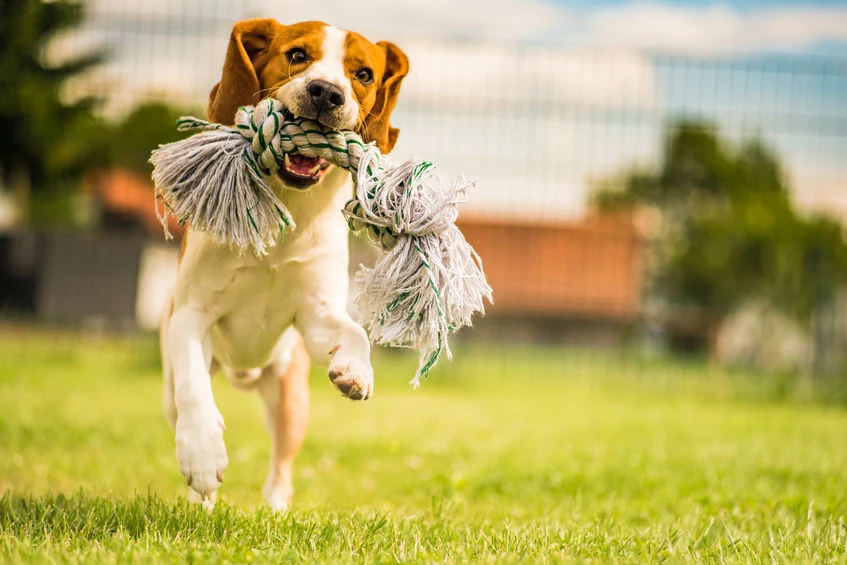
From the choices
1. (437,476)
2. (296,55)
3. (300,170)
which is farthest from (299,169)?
(437,476)

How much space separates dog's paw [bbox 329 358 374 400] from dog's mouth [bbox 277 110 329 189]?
0.59 metres

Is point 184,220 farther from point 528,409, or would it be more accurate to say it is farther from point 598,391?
point 598,391

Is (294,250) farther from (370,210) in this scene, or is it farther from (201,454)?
(201,454)

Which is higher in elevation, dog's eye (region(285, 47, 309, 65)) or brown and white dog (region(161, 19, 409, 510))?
dog's eye (region(285, 47, 309, 65))

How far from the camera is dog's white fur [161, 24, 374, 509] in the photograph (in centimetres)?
280

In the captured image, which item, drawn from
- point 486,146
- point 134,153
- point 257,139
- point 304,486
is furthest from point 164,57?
point 257,139

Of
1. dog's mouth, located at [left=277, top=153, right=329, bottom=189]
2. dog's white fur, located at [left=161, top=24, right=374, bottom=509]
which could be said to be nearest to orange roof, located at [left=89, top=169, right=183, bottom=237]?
dog's white fur, located at [left=161, top=24, right=374, bottom=509]

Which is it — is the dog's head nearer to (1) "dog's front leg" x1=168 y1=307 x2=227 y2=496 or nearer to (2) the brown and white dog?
(2) the brown and white dog

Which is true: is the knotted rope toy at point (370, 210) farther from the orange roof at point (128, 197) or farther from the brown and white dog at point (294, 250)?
the orange roof at point (128, 197)

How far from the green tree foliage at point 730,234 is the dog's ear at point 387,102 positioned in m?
8.23

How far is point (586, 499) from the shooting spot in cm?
401

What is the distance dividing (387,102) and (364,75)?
18 centimetres

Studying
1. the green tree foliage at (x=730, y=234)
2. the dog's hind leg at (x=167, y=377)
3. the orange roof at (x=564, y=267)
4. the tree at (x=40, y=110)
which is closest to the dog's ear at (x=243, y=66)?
the dog's hind leg at (x=167, y=377)

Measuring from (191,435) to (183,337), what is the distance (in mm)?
431
